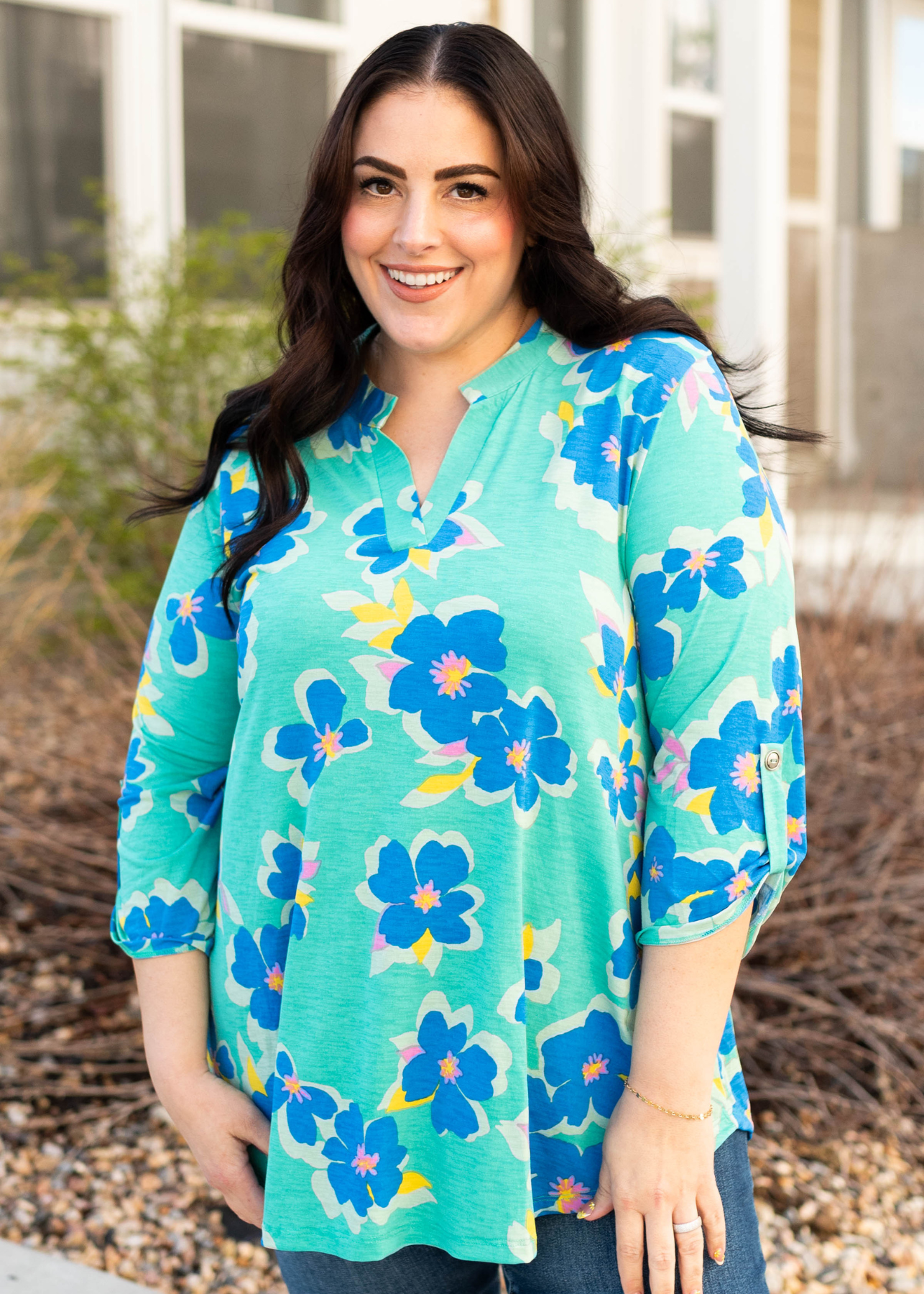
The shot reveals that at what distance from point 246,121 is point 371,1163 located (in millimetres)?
5798

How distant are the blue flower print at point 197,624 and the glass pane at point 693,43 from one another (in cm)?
765

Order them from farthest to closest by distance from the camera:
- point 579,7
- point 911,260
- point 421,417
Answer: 1. point 911,260
2. point 579,7
3. point 421,417

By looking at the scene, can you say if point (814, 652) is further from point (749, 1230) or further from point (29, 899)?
point (749, 1230)

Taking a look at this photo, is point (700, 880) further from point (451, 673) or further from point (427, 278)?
point (427, 278)

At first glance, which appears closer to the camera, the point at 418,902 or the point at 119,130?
the point at 418,902

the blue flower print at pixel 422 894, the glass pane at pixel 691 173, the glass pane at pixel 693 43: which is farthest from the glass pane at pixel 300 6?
the blue flower print at pixel 422 894

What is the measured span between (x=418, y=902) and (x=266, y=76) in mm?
5809

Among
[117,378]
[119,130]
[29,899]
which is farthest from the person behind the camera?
[119,130]

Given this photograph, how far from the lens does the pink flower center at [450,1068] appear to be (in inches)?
52.8

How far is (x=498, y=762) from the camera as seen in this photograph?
1318 millimetres

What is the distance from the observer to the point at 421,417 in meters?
1.52

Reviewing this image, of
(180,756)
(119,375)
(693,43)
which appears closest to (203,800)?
(180,756)

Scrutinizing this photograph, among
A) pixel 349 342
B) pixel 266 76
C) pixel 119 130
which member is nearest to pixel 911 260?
pixel 266 76

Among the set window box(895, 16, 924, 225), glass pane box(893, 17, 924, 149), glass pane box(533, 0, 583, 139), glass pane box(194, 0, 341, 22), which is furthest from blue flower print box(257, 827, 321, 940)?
glass pane box(893, 17, 924, 149)
